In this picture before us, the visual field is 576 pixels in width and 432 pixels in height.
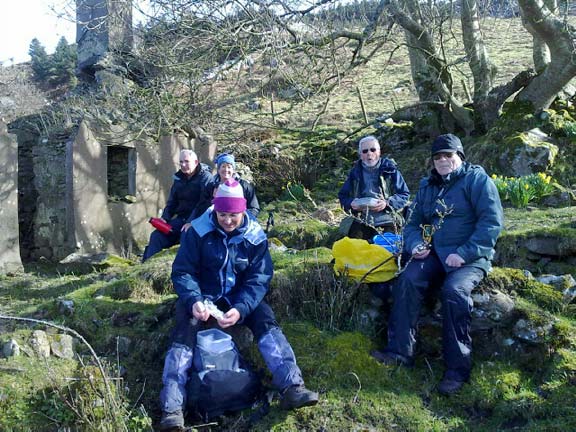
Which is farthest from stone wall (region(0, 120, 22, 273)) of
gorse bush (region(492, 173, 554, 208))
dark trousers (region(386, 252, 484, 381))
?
gorse bush (region(492, 173, 554, 208))

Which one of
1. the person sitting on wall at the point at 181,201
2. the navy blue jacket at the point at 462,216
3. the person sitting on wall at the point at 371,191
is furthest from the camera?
the person sitting on wall at the point at 181,201

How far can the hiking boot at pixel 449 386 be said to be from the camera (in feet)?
12.7

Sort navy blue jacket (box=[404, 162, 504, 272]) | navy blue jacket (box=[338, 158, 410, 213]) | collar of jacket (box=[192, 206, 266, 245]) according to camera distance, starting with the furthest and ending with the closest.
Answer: navy blue jacket (box=[338, 158, 410, 213]), collar of jacket (box=[192, 206, 266, 245]), navy blue jacket (box=[404, 162, 504, 272])

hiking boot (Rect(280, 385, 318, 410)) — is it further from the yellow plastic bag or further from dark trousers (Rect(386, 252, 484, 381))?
the yellow plastic bag

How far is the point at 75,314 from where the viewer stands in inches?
195

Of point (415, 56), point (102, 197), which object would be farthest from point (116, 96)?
point (415, 56)

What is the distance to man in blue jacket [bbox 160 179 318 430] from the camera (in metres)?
3.88

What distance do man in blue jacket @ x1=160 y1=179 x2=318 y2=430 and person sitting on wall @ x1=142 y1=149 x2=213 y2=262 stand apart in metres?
3.10

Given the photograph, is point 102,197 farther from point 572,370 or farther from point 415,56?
point 572,370

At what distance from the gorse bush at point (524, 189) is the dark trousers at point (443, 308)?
3917mm

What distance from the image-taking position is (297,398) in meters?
3.55

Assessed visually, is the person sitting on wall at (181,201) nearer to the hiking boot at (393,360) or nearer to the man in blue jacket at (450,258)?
the man in blue jacket at (450,258)

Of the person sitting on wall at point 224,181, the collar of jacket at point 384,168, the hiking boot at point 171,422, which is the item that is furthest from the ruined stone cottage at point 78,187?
the hiking boot at point 171,422

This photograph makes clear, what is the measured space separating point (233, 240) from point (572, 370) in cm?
247
